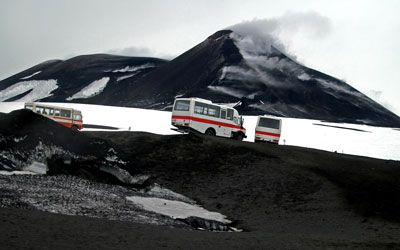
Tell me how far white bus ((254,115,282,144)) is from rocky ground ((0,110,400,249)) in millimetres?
5842

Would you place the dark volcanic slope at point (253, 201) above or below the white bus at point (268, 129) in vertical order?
below

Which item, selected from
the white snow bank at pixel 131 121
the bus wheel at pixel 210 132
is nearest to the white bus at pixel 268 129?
the bus wheel at pixel 210 132

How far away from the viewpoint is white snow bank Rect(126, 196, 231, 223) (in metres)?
18.8

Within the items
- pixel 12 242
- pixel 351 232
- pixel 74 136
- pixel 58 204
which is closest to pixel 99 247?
pixel 12 242

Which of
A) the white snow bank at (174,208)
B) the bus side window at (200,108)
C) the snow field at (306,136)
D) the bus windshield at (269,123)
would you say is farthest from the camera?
the snow field at (306,136)

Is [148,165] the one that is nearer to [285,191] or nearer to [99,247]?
[285,191]

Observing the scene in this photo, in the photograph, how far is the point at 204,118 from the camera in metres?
37.6

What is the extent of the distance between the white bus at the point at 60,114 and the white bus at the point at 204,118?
13.4 metres

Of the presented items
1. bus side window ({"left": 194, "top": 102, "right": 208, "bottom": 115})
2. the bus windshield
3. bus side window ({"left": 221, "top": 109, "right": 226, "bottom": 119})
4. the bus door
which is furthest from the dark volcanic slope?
the bus windshield

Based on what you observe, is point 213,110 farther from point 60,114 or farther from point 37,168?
point 37,168

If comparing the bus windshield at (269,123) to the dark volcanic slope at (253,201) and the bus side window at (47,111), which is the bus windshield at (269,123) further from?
the bus side window at (47,111)

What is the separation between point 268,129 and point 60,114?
2126cm

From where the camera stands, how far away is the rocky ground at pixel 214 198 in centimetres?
1121

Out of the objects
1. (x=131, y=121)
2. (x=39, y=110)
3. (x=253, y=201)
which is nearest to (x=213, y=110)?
(x=253, y=201)
